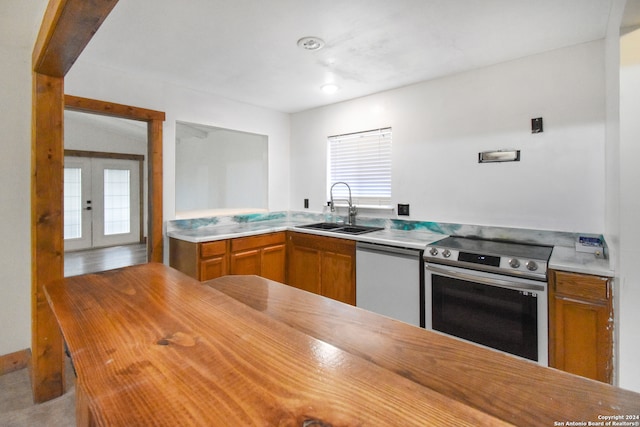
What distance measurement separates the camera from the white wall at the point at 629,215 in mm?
1480

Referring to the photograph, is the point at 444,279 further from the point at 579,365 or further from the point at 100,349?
the point at 100,349

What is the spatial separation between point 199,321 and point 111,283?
624mm

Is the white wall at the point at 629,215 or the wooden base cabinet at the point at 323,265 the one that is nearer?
the white wall at the point at 629,215

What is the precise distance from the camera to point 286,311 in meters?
1.05

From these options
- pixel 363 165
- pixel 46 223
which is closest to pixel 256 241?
pixel 363 165

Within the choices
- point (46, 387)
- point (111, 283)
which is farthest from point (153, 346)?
point (46, 387)

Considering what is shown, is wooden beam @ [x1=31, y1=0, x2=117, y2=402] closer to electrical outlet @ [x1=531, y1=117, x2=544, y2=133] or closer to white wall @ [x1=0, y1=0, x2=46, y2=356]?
white wall @ [x1=0, y1=0, x2=46, y2=356]

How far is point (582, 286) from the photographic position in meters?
1.74

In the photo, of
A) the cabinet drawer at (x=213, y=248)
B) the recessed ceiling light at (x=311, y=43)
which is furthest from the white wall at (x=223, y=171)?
the recessed ceiling light at (x=311, y=43)

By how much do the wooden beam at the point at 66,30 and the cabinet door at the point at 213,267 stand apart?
165 cm

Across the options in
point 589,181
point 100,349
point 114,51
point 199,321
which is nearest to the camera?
point 100,349

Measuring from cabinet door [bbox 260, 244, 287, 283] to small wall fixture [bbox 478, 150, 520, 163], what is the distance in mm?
2131

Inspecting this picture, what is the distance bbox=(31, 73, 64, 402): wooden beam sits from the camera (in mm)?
1811

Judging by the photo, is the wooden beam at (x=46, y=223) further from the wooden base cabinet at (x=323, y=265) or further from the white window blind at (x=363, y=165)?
the white window blind at (x=363, y=165)
